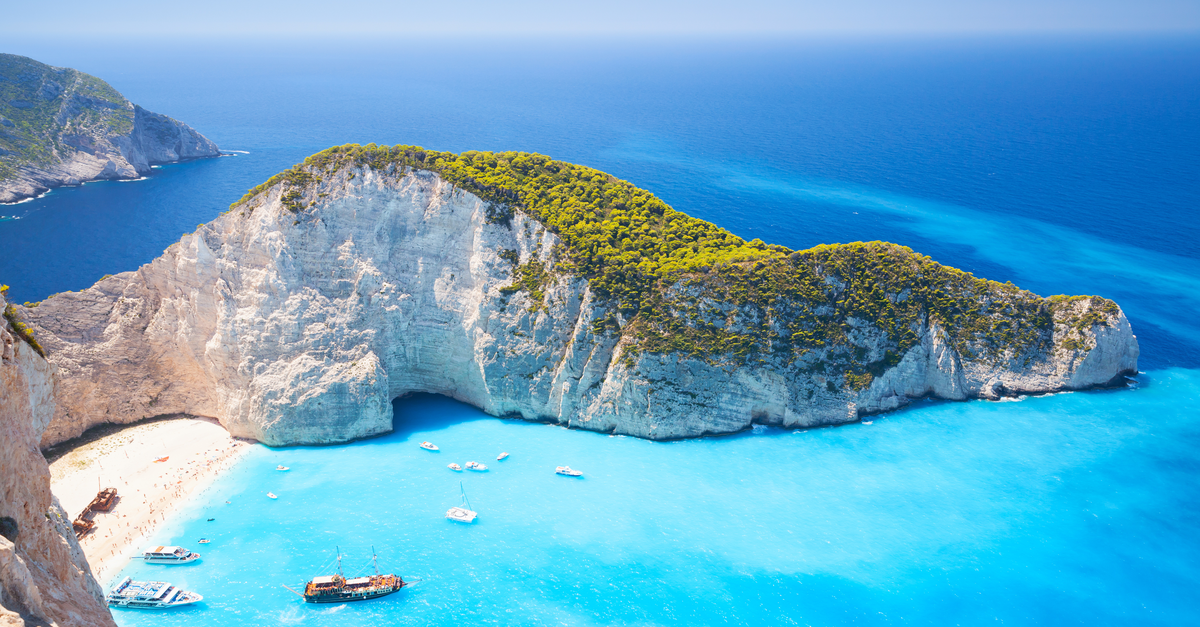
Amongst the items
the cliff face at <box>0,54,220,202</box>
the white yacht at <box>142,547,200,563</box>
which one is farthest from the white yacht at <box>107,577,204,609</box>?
the cliff face at <box>0,54,220,202</box>

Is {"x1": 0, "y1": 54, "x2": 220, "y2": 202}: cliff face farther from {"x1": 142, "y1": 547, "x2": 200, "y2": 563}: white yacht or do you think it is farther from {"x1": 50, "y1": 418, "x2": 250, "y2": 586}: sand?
{"x1": 142, "y1": 547, "x2": 200, "y2": 563}: white yacht

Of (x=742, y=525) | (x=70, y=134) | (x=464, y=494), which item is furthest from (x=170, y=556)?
(x=70, y=134)

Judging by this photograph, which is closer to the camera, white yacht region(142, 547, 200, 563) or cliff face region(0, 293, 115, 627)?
cliff face region(0, 293, 115, 627)

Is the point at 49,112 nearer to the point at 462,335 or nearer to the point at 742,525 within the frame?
the point at 462,335

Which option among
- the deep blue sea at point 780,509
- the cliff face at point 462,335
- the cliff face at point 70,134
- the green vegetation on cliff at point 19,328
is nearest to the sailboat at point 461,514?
the deep blue sea at point 780,509

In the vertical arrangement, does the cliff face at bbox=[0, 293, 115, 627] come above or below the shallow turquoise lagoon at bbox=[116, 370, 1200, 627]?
above

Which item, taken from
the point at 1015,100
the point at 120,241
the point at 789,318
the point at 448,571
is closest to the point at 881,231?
the point at 789,318
